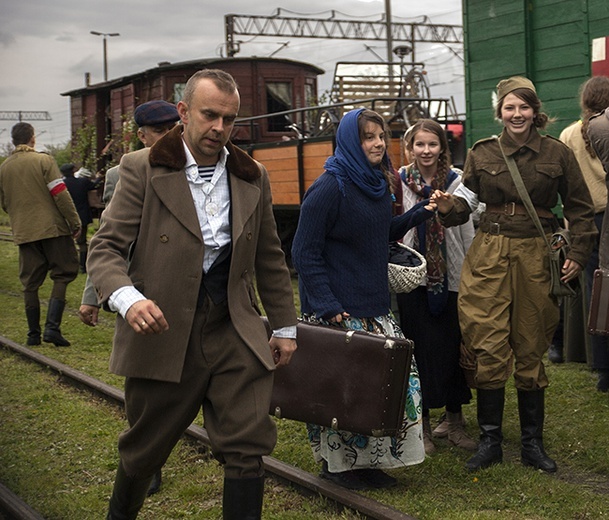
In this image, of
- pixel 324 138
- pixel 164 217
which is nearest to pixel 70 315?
pixel 324 138

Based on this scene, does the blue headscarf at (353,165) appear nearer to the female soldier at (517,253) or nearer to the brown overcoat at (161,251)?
the female soldier at (517,253)

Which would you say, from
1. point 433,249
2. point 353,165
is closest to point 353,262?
point 353,165

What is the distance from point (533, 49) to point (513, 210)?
16.7 ft

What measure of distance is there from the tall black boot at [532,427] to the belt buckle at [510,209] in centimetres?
96

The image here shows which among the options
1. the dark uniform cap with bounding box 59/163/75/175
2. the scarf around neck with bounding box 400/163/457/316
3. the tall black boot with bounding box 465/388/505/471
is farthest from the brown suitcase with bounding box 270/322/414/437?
the dark uniform cap with bounding box 59/163/75/175

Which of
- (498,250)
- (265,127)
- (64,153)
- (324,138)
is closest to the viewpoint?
(498,250)

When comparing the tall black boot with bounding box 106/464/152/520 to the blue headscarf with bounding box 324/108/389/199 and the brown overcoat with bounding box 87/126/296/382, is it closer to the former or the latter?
the brown overcoat with bounding box 87/126/296/382

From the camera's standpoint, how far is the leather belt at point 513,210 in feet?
17.4

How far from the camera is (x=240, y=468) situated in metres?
3.73

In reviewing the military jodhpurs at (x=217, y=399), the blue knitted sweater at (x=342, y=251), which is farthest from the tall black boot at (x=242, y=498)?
the blue knitted sweater at (x=342, y=251)

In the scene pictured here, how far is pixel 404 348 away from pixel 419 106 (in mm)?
11350

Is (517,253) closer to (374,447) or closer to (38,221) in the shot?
(374,447)

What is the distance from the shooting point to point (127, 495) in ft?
13.2

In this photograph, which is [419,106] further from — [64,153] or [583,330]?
[64,153]
